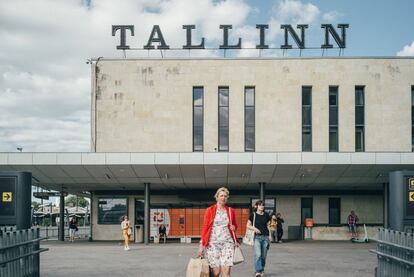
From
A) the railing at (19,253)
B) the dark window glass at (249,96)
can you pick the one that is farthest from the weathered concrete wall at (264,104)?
the railing at (19,253)

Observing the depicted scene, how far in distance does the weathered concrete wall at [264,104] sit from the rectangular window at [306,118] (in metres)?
0.30

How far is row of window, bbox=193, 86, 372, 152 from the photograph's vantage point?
115 ft

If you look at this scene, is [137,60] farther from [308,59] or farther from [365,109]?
[365,109]

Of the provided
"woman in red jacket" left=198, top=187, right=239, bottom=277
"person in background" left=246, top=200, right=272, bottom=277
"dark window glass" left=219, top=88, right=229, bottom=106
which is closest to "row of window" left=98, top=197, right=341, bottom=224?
"dark window glass" left=219, top=88, right=229, bottom=106

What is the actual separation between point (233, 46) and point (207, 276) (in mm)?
28468

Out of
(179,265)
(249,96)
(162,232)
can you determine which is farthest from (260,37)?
(179,265)

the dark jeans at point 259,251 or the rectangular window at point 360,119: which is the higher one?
the rectangular window at point 360,119

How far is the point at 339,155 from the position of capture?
27953 millimetres

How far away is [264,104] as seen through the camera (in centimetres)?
3484

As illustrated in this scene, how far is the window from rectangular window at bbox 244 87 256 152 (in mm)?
8150

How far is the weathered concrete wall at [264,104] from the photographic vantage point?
114 ft

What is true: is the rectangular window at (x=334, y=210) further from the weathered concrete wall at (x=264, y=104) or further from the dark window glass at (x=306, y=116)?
the dark window glass at (x=306, y=116)

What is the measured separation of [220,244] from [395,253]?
338 centimetres

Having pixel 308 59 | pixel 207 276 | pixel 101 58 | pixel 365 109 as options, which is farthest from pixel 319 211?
pixel 207 276
